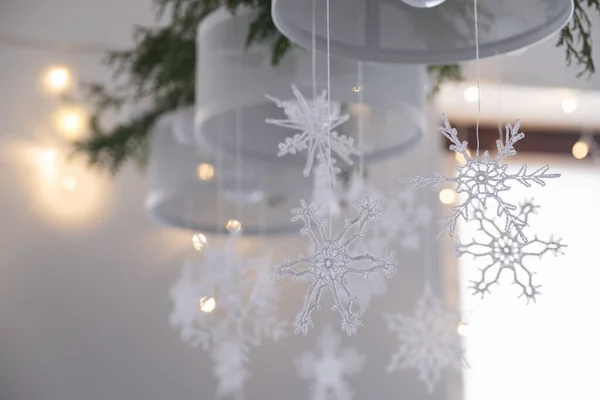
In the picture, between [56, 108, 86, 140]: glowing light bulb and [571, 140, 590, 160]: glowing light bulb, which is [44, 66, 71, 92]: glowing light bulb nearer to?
[56, 108, 86, 140]: glowing light bulb

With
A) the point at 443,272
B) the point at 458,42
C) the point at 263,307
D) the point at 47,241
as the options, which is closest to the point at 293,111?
the point at 458,42

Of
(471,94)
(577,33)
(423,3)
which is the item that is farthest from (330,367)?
(423,3)

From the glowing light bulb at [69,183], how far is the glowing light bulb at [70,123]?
93mm

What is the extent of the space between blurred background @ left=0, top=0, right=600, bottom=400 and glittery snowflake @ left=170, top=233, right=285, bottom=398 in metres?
0.08

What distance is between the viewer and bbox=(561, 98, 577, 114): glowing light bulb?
2348mm

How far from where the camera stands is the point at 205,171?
6.12 ft

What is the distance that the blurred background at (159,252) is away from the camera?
1945mm

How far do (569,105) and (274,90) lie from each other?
1.25 m

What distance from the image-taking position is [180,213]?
75.6 inches

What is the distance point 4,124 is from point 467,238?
47.3 inches

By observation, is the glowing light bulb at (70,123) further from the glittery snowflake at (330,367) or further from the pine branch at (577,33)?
the pine branch at (577,33)

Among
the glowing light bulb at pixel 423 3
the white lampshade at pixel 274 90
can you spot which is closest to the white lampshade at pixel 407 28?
the glowing light bulb at pixel 423 3

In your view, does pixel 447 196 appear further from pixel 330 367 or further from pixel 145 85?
pixel 145 85

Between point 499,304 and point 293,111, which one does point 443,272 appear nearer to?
point 499,304
